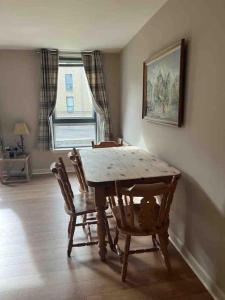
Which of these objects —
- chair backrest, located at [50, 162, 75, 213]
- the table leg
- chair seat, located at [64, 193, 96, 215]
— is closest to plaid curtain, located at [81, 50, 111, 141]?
chair seat, located at [64, 193, 96, 215]

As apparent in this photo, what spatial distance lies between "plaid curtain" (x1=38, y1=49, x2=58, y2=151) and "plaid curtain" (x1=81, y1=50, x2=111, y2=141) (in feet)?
1.87

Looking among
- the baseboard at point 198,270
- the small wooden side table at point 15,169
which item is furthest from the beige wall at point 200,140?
the small wooden side table at point 15,169

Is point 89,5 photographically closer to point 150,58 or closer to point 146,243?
point 150,58

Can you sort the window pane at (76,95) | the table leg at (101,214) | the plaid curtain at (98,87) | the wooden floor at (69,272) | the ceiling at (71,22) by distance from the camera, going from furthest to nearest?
the window pane at (76,95), the plaid curtain at (98,87), the ceiling at (71,22), the table leg at (101,214), the wooden floor at (69,272)

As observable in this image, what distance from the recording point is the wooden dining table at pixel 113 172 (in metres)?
1.87

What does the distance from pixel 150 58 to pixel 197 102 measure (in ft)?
3.70

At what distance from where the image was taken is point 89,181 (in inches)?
71.4

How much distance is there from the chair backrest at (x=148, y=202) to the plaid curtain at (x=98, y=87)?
2858 millimetres

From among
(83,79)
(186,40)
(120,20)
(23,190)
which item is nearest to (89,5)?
(120,20)

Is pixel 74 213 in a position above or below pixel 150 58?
below

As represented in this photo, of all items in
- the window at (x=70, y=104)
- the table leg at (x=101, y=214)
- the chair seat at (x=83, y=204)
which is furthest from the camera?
the window at (x=70, y=104)

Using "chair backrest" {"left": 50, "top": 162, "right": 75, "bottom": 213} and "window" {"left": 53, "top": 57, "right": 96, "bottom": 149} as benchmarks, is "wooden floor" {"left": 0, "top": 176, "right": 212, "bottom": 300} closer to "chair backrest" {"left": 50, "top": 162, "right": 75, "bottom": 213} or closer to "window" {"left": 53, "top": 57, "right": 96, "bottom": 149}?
"chair backrest" {"left": 50, "top": 162, "right": 75, "bottom": 213}

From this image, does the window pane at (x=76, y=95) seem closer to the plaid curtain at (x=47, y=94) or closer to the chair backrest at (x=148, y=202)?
the plaid curtain at (x=47, y=94)

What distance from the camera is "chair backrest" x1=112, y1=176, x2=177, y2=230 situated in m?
1.60
